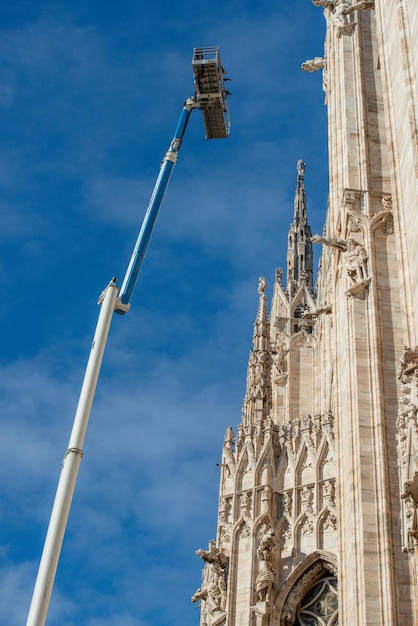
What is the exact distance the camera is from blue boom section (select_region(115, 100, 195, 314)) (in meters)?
18.3

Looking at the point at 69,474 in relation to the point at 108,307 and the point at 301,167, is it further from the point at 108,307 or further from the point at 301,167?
the point at 301,167

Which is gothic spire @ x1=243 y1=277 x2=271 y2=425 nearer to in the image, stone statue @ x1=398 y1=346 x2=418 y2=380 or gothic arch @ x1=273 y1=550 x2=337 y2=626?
gothic arch @ x1=273 y1=550 x2=337 y2=626

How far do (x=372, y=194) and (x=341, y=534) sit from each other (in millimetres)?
7704

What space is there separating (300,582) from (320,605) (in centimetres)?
55

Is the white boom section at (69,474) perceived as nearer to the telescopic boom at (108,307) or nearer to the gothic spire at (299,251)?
the telescopic boom at (108,307)

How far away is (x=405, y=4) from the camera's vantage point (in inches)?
674

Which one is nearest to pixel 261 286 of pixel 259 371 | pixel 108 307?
pixel 259 371

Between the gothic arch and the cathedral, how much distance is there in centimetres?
3

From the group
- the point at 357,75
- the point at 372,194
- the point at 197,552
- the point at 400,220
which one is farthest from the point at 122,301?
the point at 357,75

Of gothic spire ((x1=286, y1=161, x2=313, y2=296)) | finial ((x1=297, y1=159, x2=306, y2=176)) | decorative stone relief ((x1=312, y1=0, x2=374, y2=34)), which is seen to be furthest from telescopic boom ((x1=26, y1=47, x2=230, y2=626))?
finial ((x1=297, y1=159, x2=306, y2=176))

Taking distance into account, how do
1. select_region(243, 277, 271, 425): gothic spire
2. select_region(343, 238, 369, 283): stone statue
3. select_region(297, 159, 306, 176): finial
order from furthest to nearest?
select_region(297, 159, 306, 176): finial < select_region(243, 277, 271, 425): gothic spire < select_region(343, 238, 369, 283): stone statue

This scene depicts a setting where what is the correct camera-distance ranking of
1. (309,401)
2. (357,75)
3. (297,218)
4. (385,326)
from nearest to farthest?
1. (385,326)
2. (357,75)
3. (309,401)
4. (297,218)

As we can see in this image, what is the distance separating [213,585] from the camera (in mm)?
21750

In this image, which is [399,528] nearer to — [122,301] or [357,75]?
[122,301]
